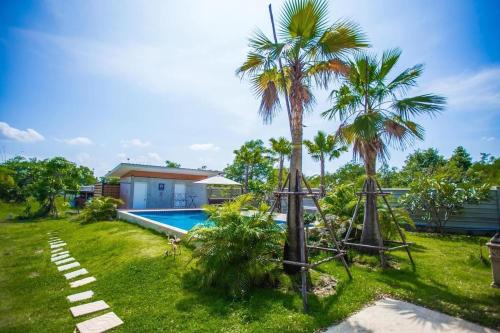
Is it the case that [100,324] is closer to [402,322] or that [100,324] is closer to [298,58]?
[402,322]

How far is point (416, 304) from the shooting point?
404cm

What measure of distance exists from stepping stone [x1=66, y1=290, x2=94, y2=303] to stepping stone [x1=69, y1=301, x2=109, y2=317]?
34 cm

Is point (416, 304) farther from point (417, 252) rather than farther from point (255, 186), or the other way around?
point (255, 186)

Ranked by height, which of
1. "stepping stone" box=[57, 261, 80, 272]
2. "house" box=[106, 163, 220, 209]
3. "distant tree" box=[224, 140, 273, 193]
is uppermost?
"distant tree" box=[224, 140, 273, 193]

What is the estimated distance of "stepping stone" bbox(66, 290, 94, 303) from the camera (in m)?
4.56

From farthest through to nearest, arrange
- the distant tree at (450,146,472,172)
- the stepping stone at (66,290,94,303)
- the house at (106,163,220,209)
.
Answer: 1. the distant tree at (450,146,472,172)
2. the house at (106,163,220,209)
3. the stepping stone at (66,290,94,303)

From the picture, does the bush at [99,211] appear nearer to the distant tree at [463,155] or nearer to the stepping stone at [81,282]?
the stepping stone at [81,282]

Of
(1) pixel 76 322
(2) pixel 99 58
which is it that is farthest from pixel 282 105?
(2) pixel 99 58

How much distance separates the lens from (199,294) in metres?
4.49

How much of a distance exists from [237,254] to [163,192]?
18.3 m

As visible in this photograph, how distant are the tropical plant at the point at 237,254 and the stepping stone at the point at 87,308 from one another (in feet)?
5.40

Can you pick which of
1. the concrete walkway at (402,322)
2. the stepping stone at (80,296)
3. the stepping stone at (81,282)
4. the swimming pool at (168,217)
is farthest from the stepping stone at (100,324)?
the swimming pool at (168,217)

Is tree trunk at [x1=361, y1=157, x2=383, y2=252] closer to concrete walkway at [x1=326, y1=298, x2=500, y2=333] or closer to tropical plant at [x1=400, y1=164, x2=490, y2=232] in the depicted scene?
concrete walkway at [x1=326, y1=298, x2=500, y2=333]

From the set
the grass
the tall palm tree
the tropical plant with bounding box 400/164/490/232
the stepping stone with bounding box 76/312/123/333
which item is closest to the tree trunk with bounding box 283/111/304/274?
the tall palm tree
